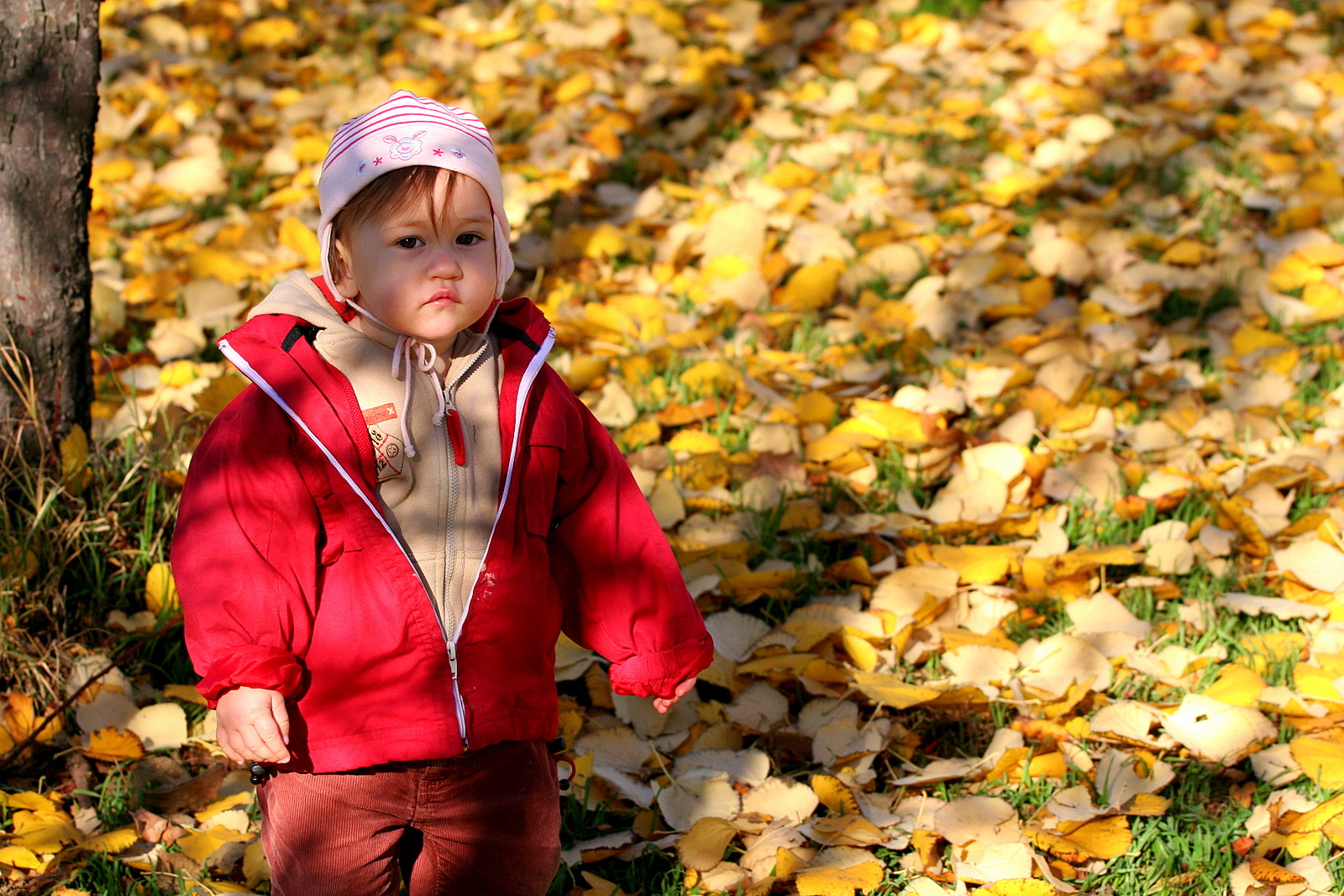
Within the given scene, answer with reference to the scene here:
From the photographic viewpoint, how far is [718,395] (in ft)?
9.78

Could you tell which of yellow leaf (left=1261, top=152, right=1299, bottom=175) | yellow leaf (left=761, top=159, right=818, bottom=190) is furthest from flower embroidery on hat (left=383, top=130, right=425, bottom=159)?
yellow leaf (left=1261, top=152, right=1299, bottom=175)

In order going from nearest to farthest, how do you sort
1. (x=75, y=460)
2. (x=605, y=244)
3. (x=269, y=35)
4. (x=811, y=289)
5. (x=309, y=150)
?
1. (x=75, y=460)
2. (x=811, y=289)
3. (x=605, y=244)
4. (x=309, y=150)
5. (x=269, y=35)

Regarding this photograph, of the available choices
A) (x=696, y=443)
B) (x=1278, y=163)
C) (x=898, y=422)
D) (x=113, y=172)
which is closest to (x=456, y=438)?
(x=696, y=443)

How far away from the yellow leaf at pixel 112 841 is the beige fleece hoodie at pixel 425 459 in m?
0.74

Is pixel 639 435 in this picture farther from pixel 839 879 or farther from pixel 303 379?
pixel 303 379

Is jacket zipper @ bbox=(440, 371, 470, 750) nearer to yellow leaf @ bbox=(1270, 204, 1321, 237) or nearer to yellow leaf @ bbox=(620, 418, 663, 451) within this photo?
yellow leaf @ bbox=(620, 418, 663, 451)

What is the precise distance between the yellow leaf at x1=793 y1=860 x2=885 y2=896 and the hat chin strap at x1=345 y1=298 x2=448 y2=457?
2.71 feet

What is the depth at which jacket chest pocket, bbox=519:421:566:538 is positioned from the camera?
1.48 m

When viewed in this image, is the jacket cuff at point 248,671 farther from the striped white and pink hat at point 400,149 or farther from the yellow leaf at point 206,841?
the yellow leaf at point 206,841

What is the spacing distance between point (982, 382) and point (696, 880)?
1.51 meters

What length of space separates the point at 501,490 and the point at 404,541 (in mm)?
121

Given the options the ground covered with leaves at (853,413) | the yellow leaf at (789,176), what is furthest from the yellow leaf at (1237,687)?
the yellow leaf at (789,176)

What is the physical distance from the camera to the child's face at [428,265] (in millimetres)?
1381

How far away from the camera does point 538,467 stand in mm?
1480
